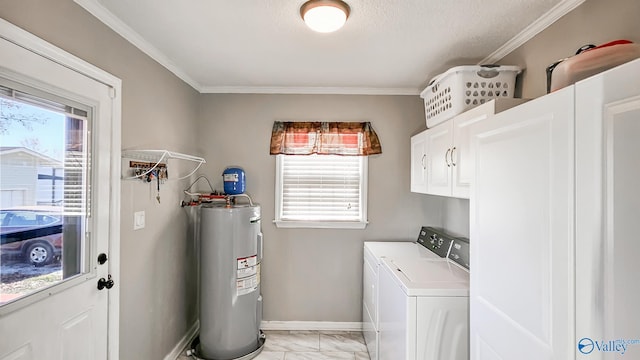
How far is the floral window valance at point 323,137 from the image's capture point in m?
2.95

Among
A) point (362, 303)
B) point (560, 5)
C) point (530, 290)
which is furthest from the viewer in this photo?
point (362, 303)

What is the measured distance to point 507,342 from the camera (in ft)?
3.42

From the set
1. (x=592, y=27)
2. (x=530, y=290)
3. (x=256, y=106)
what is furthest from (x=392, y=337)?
(x=256, y=106)

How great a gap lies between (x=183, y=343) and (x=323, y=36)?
282 centimetres

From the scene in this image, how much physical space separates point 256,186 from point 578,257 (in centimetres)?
260

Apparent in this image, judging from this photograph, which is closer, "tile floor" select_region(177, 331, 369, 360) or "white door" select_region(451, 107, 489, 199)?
"white door" select_region(451, 107, 489, 199)

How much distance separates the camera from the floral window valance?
116 inches

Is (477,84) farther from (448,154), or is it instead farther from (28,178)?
(28,178)

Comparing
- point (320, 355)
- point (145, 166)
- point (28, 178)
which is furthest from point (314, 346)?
point (28, 178)

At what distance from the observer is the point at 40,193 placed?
1.29 metres

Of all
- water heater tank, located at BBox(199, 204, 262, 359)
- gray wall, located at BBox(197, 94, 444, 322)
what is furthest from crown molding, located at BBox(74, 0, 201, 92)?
water heater tank, located at BBox(199, 204, 262, 359)

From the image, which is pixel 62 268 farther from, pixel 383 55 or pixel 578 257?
pixel 383 55

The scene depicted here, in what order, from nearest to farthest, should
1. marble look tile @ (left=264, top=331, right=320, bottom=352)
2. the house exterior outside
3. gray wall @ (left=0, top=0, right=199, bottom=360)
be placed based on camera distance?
1. the house exterior outside
2. gray wall @ (left=0, top=0, right=199, bottom=360)
3. marble look tile @ (left=264, top=331, right=320, bottom=352)
